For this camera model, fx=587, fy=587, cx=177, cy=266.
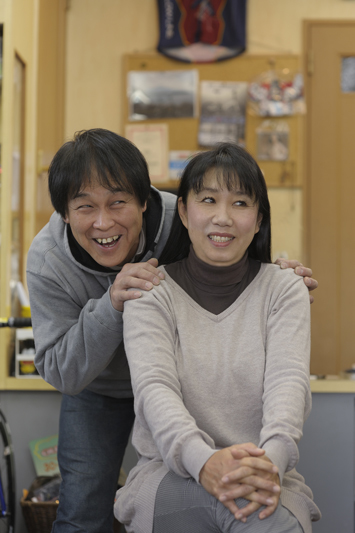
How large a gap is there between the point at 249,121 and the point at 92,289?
7.87ft

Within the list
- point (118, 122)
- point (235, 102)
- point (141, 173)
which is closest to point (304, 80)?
point (235, 102)

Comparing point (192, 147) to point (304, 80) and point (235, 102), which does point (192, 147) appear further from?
point (304, 80)

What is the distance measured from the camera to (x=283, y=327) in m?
1.27

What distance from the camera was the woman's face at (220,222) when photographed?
4.26 feet

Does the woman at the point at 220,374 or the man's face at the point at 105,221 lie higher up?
the man's face at the point at 105,221

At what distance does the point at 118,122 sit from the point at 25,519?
8.09ft

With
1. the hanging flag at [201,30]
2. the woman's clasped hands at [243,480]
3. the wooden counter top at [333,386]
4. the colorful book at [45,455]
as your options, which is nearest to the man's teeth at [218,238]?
the woman's clasped hands at [243,480]

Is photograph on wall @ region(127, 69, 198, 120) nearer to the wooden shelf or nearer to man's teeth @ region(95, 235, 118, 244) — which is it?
the wooden shelf

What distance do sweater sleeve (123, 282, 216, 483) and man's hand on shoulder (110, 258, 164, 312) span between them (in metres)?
0.02

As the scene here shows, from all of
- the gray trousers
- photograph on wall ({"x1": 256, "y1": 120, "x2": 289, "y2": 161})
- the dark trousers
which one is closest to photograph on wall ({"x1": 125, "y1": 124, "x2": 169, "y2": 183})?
photograph on wall ({"x1": 256, "y1": 120, "x2": 289, "y2": 161})

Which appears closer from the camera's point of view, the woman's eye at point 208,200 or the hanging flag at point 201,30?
the woman's eye at point 208,200

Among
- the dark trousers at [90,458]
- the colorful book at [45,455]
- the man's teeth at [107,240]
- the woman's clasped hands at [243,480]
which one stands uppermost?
the man's teeth at [107,240]

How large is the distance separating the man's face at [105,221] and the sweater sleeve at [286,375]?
0.39 metres

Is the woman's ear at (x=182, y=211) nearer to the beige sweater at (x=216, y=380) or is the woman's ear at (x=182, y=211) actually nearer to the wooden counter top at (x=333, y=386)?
the beige sweater at (x=216, y=380)
